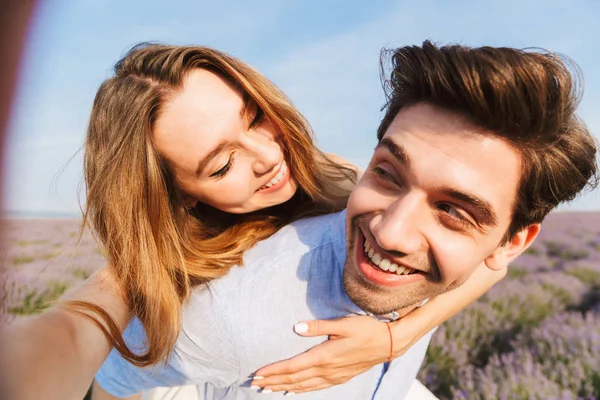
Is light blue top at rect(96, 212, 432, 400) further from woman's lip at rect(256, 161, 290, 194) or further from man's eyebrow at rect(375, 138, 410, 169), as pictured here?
man's eyebrow at rect(375, 138, 410, 169)

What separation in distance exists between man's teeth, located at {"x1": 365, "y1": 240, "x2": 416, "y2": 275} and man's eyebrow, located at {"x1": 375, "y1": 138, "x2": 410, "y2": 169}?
39 centimetres

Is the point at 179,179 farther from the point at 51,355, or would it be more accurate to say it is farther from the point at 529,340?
the point at 529,340

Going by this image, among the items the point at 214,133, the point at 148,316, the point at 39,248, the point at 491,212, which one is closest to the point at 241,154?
the point at 214,133

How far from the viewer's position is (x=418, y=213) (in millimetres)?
1889

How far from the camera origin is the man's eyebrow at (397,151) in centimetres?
189

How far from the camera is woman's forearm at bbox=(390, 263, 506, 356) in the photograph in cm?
258

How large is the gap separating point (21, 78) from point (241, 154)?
4.11ft

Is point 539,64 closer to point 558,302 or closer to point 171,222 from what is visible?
point 171,222

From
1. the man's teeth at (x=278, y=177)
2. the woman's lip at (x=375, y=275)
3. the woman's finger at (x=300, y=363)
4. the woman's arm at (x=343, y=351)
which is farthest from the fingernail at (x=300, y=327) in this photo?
the man's teeth at (x=278, y=177)

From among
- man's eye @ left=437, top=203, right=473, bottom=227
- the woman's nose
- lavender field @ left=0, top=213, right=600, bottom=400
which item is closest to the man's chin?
man's eye @ left=437, top=203, right=473, bottom=227

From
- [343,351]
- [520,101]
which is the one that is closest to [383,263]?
[343,351]

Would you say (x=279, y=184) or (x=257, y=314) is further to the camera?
(x=279, y=184)

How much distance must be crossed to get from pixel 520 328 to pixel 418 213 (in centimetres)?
278

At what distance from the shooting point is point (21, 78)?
1.36m
